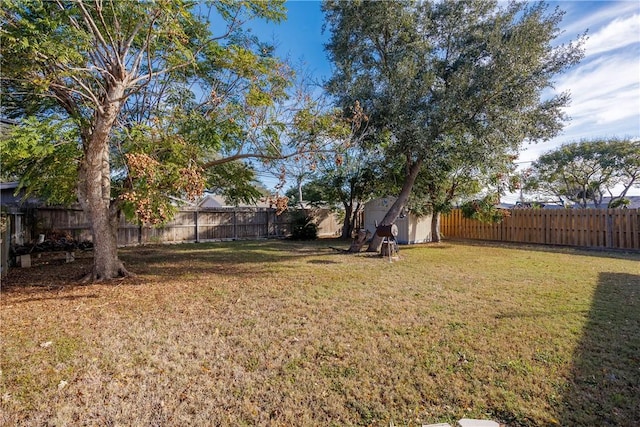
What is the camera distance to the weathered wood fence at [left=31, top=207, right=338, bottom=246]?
425 inches

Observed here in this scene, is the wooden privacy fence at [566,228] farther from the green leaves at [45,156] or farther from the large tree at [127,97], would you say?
the green leaves at [45,156]

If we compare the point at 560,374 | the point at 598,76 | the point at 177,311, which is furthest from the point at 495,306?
the point at 598,76

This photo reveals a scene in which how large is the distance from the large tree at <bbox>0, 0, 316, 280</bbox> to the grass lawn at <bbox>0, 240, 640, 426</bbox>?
1.73 metres

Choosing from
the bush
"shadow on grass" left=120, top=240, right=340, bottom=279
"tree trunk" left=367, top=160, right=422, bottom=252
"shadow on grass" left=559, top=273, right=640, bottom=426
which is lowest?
"shadow on grass" left=559, top=273, right=640, bottom=426

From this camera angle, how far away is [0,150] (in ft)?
14.7

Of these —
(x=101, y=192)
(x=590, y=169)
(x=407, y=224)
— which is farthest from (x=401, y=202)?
(x=590, y=169)

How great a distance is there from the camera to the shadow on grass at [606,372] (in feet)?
7.60

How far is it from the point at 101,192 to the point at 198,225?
27.2ft

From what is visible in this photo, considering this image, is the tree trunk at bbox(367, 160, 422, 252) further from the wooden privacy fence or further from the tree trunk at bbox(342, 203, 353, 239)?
the wooden privacy fence

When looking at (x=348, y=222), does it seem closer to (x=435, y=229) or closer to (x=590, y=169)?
(x=435, y=229)

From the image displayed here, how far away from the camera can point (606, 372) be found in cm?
285

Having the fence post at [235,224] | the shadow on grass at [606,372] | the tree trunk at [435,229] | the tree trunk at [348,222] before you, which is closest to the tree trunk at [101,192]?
the shadow on grass at [606,372]

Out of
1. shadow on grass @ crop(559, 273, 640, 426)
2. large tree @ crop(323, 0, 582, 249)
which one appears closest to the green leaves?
large tree @ crop(323, 0, 582, 249)

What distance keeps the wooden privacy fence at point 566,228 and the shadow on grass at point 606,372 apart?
8.16 meters
